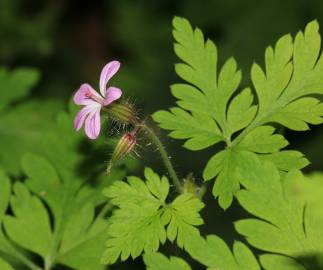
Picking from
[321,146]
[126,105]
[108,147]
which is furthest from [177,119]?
[321,146]

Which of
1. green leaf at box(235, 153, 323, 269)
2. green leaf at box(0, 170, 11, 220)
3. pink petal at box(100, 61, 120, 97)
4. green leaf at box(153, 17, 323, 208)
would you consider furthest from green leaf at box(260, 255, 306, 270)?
green leaf at box(0, 170, 11, 220)

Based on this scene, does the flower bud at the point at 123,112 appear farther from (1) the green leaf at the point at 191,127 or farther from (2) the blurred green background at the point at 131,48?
(2) the blurred green background at the point at 131,48

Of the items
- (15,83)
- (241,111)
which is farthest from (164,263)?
(15,83)

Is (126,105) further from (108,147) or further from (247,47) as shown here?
(247,47)

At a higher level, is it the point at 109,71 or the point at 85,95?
the point at 109,71

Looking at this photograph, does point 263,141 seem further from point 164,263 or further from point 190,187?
point 164,263

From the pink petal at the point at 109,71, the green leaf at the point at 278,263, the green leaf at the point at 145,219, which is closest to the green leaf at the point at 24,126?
the pink petal at the point at 109,71
